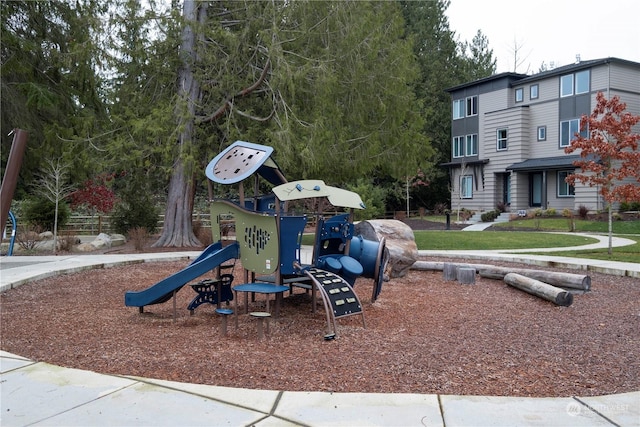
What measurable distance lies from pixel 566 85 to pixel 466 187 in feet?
29.9

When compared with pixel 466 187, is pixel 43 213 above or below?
below

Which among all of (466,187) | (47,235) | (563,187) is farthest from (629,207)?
(47,235)

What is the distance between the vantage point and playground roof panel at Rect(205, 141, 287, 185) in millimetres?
6180

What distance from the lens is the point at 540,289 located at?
25.8 ft

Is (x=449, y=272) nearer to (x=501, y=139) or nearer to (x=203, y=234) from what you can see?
(x=203, y=234)

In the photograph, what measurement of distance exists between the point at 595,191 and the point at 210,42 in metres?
21.0

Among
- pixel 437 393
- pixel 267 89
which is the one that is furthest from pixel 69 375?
pixel 267 89

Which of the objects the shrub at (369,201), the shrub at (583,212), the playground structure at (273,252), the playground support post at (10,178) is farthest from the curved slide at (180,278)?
the shrub at (583,212)

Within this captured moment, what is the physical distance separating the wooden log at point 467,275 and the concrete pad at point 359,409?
6.12 metres

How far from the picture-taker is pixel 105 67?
50.2 feet

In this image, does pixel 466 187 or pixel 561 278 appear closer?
pixel 561 278

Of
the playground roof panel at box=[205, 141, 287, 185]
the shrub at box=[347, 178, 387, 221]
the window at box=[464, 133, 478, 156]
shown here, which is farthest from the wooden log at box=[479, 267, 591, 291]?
the window at box=[464, 133, 478, 156]

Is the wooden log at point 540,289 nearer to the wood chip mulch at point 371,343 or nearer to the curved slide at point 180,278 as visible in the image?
the wood chip mulch at point 371,343

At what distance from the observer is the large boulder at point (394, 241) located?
960cm
